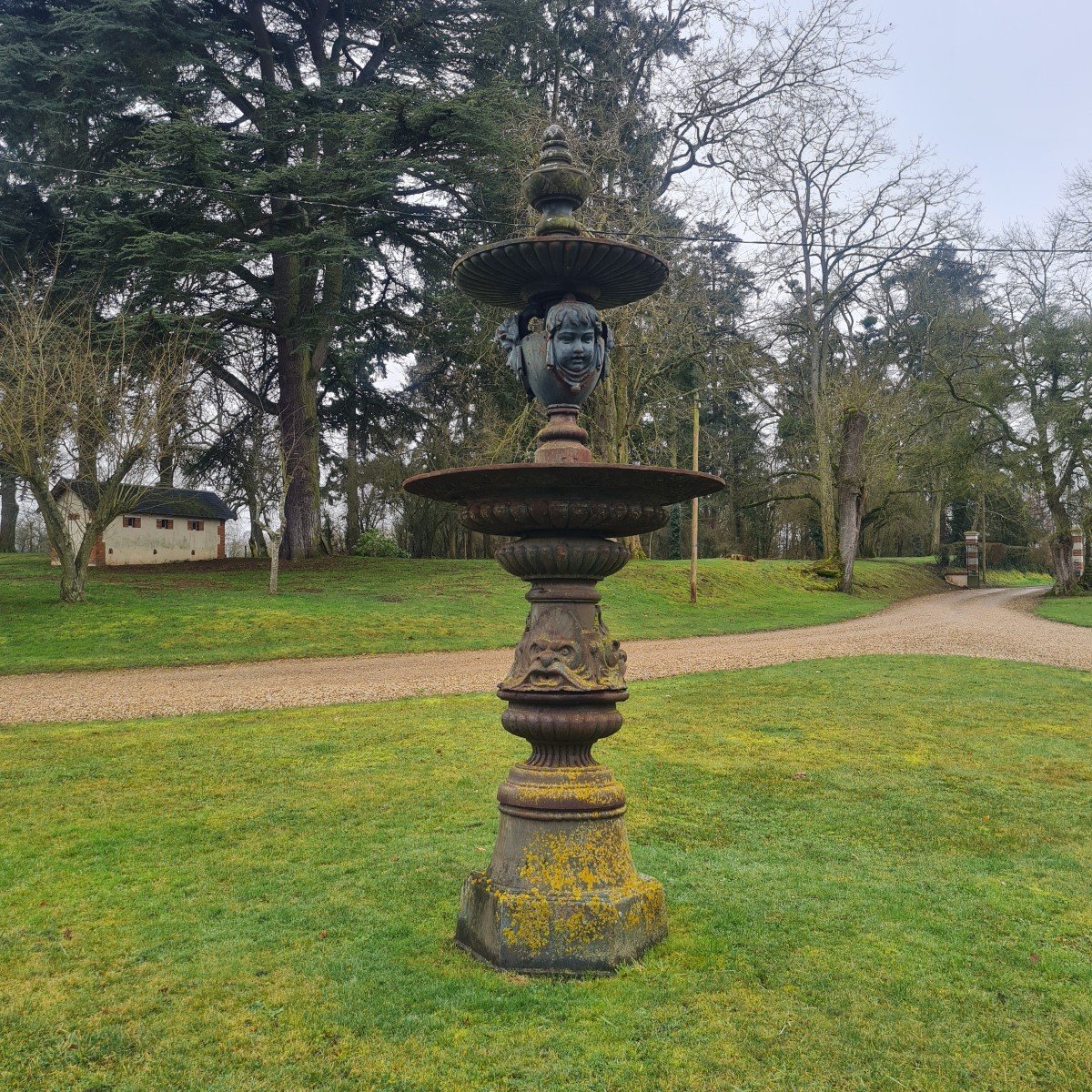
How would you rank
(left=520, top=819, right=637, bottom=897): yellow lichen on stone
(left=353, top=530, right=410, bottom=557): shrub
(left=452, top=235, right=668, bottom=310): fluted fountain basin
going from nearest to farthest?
(left=520, top=819, right=637, bottom=897): yellow lichen on stone
(left=452, top=235, right=668, bottom=310): fluted fountain basin
(left=353, top=530, right=410, bottom=557): shrub

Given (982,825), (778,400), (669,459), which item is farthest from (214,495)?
(982,825)

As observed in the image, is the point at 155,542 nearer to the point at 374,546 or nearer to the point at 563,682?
the point at 374,546

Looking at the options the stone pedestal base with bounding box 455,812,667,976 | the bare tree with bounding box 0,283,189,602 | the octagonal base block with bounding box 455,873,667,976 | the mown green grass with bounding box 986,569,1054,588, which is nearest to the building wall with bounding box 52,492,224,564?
the bare tree with bounding box 0,283,189,602

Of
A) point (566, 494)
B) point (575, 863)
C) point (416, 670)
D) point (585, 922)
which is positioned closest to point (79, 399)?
point (416, 670)

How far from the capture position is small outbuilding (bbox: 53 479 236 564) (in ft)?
107

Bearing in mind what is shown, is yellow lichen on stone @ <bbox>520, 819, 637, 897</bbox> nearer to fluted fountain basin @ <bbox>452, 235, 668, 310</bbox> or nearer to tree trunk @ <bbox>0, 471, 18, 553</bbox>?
fluted fountain basin @ <bbox>452, 235, 668, 310</bbox>

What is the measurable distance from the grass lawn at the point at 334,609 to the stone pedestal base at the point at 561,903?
12739 mm

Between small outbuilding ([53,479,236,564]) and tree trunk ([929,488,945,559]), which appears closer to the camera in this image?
small outbuilding ([53,479,236,564])

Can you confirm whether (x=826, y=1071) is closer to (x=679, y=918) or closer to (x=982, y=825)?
(x=679, y=918)

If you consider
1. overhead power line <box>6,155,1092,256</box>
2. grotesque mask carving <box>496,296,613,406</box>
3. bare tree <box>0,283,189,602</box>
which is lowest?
grotesque mask carving <box>496,296,613,406</box>

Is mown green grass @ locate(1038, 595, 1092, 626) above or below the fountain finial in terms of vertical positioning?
below

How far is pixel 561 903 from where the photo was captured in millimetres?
4012

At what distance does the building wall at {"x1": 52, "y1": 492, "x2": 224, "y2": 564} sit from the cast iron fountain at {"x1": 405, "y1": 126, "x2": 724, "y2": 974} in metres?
29.3

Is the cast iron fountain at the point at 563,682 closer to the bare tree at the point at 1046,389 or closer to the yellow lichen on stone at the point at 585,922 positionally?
the yellow lichen on stone at the point at 585,922
